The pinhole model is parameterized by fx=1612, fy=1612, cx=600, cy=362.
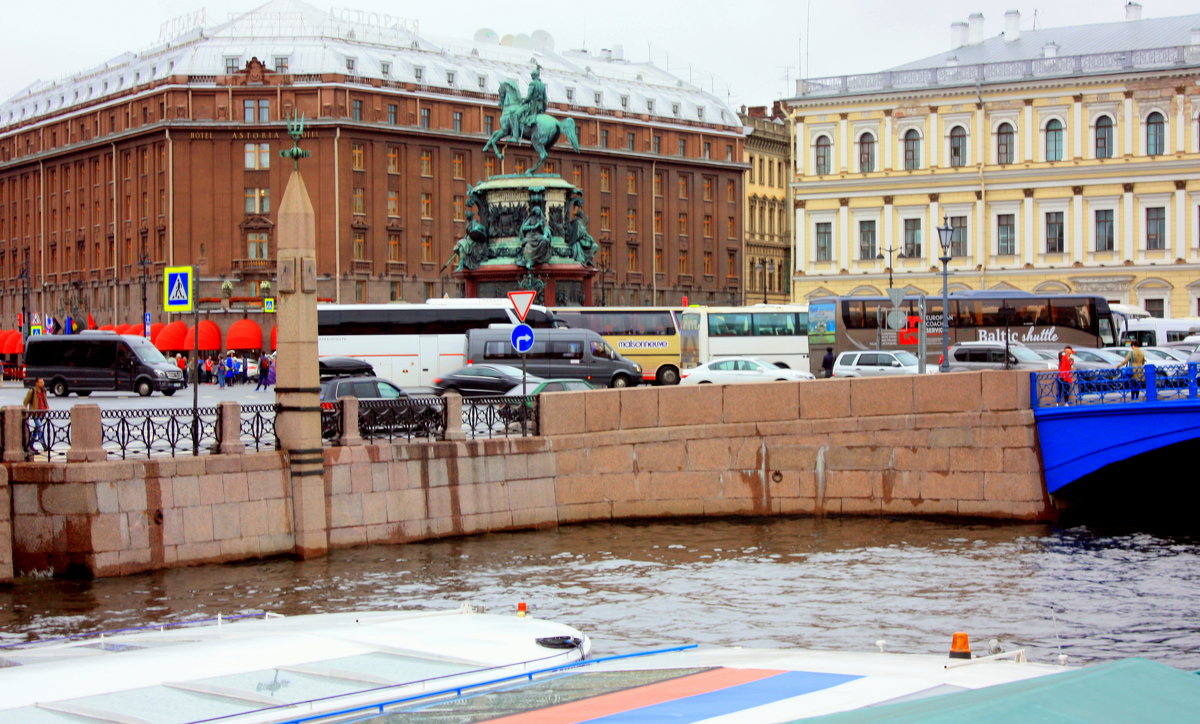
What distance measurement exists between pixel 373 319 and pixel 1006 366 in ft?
58.0

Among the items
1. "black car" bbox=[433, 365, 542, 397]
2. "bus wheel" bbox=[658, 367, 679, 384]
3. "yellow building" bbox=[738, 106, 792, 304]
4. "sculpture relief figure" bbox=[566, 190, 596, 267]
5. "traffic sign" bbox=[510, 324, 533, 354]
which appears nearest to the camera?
"traffic sign" bbox=[510, 324, 533, 354]

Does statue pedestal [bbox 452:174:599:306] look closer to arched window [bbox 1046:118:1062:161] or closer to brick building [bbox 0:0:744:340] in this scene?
arched window [bbox 1046:118:1062:161]

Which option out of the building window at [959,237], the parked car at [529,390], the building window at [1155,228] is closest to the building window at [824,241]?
the building window at [959,237]

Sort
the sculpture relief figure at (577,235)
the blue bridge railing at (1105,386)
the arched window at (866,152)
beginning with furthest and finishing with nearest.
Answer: the arched window at (866,152) → the sculpture relief figure at (577,235) → the blue bridge railing at (1105,386)

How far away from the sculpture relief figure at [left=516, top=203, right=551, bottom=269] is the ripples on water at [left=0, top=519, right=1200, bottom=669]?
29.0m

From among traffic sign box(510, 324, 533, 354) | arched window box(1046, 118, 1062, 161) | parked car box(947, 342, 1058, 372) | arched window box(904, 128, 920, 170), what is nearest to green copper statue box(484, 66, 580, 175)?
arched window box(904, 128, 920, 170)

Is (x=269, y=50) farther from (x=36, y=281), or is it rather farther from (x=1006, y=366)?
(x=1006, y=366)

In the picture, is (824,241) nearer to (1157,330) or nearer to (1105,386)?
(1157,330)

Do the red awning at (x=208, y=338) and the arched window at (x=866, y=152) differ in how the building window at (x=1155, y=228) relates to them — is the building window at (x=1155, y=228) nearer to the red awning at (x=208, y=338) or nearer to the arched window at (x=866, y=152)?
the arched window at (x=866, y=152)

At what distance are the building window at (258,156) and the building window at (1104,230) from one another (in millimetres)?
40211

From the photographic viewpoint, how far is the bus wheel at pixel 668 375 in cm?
4831

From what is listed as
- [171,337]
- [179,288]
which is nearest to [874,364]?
[179,288]

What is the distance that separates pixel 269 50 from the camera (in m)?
82.5

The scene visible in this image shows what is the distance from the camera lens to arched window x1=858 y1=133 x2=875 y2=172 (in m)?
69.3
